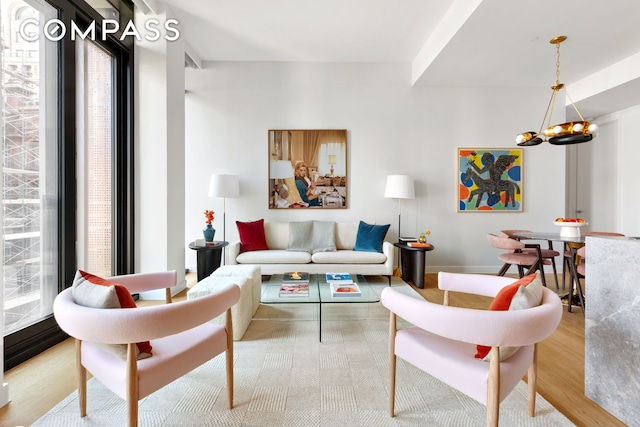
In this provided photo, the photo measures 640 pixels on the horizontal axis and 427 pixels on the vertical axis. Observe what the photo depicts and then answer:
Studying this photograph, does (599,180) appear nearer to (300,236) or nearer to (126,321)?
(300,236)

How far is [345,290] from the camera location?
255cm

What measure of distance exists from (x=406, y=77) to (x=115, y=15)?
→ 153 inches

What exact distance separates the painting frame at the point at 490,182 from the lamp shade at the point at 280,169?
2701 mm

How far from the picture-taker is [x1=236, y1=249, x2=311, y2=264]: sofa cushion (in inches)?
151

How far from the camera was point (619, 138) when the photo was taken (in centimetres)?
499

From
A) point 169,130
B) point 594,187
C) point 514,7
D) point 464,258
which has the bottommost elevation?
point 464,258

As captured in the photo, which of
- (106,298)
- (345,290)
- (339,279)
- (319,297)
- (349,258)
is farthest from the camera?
(349,258)

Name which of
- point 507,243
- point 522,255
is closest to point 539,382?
point 507,243

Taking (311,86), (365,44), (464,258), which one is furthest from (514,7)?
(464,258)

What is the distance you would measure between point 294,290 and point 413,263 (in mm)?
2108

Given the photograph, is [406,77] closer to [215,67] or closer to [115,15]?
[215,67]

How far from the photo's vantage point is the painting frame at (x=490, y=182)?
467 centimetres

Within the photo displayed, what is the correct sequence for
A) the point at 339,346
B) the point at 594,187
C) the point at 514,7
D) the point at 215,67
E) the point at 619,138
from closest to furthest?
the point at 339,346, the point at 514,7, the point at 215,67, the point at 619,138, the point at 594,187

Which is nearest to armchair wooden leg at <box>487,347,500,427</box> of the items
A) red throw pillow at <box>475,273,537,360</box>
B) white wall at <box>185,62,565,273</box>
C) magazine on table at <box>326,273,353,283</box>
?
red throw pillow at <box>475,273,537,360</box>
